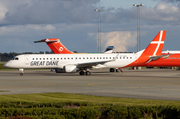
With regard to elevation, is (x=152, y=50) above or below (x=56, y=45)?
below

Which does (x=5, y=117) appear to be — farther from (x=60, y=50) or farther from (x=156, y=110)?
(x=60, y=50)

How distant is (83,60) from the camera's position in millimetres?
54188

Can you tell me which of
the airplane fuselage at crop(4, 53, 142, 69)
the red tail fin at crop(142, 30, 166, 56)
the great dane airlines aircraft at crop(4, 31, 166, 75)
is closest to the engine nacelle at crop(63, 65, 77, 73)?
the great dane airlines aircraft at crop(4, 31, 166, 75)

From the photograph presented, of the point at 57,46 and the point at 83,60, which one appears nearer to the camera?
the point at 83,60

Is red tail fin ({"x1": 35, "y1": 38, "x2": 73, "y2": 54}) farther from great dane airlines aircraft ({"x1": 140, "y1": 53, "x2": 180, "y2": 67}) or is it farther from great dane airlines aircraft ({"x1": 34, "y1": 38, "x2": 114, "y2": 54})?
great dane airlines aircraft ({"x1": 140, "y1": 53, "x2": 180, "y2": 67})

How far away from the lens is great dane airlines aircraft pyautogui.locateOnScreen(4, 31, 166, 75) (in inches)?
2014

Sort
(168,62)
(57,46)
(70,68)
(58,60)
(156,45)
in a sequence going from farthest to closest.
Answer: (57,46)
(168,62)
(156,45)
(58,60)
(70,68)

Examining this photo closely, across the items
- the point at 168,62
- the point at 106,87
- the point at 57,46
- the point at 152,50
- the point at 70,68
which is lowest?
the point at 106,87

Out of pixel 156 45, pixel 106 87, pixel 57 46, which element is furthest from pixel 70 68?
pixel 106 87

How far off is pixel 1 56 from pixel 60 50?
10722 centimetres

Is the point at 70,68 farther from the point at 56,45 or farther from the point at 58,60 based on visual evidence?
the point at 56,45

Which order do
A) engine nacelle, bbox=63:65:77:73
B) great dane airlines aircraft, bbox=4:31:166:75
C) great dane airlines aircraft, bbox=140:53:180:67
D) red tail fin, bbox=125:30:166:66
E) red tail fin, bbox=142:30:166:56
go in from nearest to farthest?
engine nacelle, bbox=63:65:77:73
great dane airlines aircraft, bbox=4:31:166:75
red tail fin, bbox=125:30:166:66
red tail fin, bbox=142:30:166:56
great dane airlines aircraft, bbox=140:53:180:67

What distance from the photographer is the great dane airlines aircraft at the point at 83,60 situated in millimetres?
51156

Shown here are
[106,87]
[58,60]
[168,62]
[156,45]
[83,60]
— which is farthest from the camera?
[168,62]
